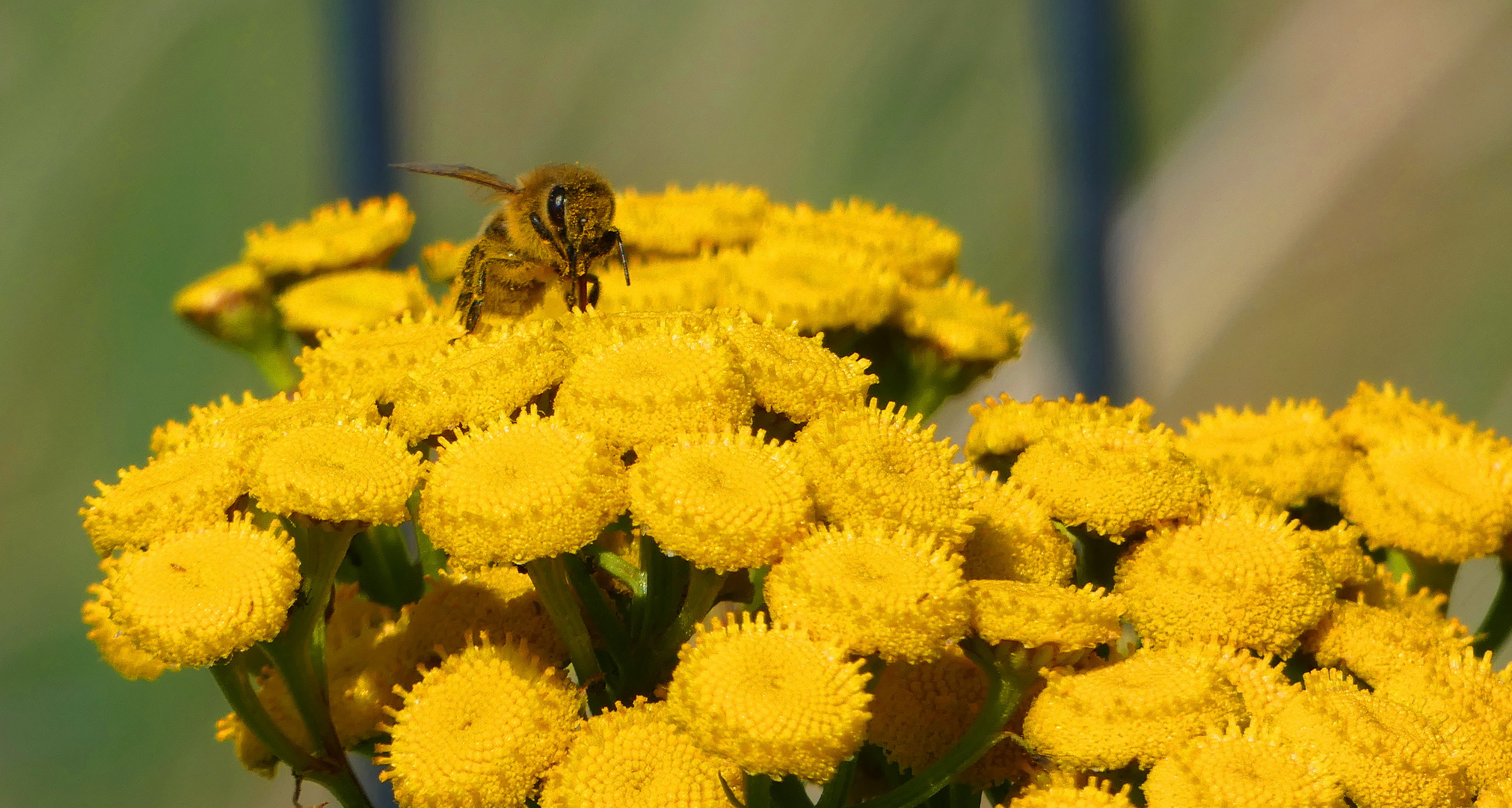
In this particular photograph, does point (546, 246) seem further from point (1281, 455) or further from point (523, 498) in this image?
point (1281, 455)

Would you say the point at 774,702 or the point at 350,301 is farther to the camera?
the point at 350,301

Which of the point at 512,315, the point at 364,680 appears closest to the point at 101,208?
the point at 512,315

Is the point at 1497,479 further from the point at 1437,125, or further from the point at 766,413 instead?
the point at 1437,125

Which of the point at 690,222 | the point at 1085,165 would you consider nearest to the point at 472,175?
the point at 690,222

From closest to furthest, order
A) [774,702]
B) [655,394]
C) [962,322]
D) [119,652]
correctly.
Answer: [774,702], [655,394], [119,652], [962,322]

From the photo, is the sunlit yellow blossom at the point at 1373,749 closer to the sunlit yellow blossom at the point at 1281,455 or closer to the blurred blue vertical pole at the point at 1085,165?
the sunlit yellow blossom at the point at 1281,455
